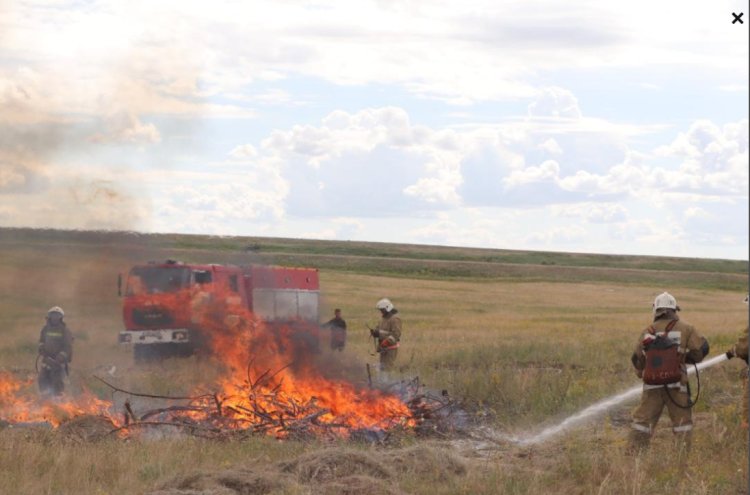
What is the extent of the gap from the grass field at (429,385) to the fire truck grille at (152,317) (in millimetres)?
954

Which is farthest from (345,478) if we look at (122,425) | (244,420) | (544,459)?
(122,425)

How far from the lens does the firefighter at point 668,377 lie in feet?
34.8

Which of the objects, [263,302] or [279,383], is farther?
[263,302]

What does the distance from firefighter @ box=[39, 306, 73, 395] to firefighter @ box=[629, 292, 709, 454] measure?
852cm

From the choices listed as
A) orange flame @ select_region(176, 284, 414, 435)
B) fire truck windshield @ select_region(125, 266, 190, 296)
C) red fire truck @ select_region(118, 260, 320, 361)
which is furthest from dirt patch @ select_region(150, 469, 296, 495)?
fire truck windshield @ select_region(125, 266, 190, 296)

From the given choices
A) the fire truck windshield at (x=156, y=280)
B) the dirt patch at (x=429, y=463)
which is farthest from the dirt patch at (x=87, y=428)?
the fire truck windshield at (x=156, y=280)

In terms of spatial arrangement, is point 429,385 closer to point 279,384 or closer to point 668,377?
point 279,384

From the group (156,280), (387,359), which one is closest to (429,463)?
(387,359)

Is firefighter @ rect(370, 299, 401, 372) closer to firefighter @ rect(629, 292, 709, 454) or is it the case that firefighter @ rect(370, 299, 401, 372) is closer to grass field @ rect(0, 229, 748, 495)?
grass field @ rect(0, 229, 748, 495)

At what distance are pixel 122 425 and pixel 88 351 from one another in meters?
10.7

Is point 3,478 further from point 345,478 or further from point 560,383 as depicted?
point 560,383

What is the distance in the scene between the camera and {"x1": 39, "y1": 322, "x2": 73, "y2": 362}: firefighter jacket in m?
15.0

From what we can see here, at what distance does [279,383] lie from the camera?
45.7 feet

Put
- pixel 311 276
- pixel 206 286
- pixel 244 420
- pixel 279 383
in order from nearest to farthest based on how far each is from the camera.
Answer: pixel 244 420 < pixel 279 383 < pixel 206 286 < pixel 311 276
